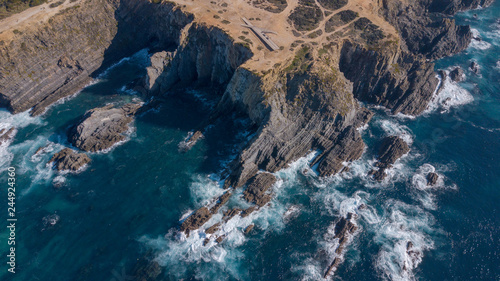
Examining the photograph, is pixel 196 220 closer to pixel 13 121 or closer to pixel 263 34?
pixel 263 34

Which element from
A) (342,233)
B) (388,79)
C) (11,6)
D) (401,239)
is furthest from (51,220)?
(388,79)

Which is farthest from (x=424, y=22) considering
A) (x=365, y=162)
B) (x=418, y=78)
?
(x=365, y=162)

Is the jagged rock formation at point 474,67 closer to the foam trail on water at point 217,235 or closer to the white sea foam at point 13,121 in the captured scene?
the foam trail on water at point 217,235

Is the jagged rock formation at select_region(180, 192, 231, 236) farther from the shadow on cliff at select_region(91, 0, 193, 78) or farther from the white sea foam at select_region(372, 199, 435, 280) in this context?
the shadow on cliff at select_region(91, 0, 193, 78)

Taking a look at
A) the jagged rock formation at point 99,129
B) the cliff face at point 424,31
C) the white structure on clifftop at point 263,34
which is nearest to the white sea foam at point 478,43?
the cliff face at point 424,31

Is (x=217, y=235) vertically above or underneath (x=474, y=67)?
above

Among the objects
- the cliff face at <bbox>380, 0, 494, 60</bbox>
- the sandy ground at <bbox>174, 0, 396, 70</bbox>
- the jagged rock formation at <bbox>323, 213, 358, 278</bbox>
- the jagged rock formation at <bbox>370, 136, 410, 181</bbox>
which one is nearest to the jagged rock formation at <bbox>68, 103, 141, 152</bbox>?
the sandy ground at <bbox>174, 0, 396, 70</bbox>

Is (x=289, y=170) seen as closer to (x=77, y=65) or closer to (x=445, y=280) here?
(x=445, y=280)
